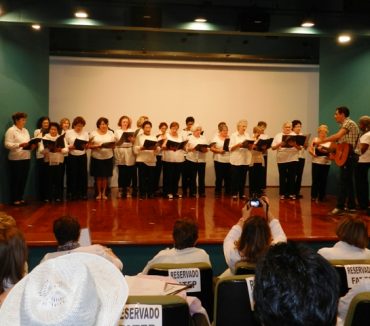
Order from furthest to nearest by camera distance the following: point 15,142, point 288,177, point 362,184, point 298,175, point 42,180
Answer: point 298,175
point 288,177
point 42,180
point 15,142
point 362,184

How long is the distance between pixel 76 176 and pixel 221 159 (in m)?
2.66

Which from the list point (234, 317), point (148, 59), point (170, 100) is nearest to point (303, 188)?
point (170, 100)

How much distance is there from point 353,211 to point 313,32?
2.79 meters

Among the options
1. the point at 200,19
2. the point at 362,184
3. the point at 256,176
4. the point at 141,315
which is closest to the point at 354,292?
the point at 141,315

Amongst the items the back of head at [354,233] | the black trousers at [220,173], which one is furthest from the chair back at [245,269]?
the black trousers at [220,173]

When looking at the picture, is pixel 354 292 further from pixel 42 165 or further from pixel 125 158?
pixel 42 165

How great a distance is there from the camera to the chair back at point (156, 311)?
72.9 inches

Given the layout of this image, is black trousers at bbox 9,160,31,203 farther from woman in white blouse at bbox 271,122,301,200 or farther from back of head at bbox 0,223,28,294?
back of head at bbox 0,223,28,294

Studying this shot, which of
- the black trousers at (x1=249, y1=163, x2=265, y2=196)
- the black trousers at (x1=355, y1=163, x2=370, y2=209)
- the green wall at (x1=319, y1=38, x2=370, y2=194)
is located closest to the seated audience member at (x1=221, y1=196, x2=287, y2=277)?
the black trousers at (x1=355, y1=163, x2=370, y2=209)

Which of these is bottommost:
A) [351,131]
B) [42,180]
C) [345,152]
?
[42,180]

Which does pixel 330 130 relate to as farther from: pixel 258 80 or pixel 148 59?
pixel 148 59

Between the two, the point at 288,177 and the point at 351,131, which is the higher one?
the point at 351,131

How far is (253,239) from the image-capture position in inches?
115

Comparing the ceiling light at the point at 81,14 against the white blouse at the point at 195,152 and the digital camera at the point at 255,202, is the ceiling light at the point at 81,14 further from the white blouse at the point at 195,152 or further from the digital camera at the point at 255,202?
the digital camera at the point at 255,202
